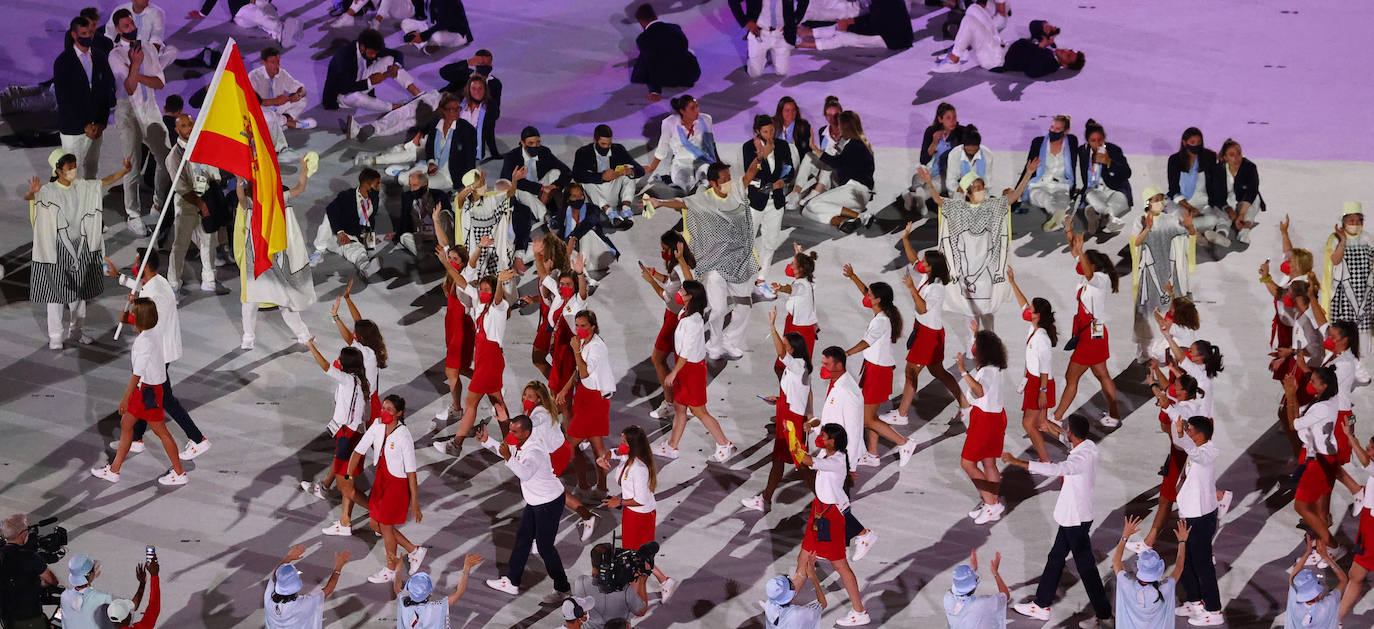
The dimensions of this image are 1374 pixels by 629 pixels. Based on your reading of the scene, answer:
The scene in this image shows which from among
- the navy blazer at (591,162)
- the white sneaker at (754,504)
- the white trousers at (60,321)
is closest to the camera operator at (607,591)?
the white sneaker at (754,504)

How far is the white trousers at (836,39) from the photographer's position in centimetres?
2341

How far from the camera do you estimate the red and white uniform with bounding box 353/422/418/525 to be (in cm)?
1318

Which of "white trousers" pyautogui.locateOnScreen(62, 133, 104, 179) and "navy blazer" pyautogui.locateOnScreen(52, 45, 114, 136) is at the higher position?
"navy blazer" pyautogui.locateOnScreen(52, 45, 114, 136)

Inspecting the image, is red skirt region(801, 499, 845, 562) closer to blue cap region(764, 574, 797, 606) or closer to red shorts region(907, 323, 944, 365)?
blue cap region(764, 574, 797, 606)

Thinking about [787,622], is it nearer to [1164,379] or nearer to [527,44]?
[1164,379]

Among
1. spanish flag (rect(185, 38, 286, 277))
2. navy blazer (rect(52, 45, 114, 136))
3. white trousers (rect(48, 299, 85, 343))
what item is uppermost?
spanish flag (rect(185, 38, 286, 277))

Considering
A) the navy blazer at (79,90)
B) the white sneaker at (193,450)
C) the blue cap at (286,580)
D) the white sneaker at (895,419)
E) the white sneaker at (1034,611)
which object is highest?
the navy blazer at (79,90)

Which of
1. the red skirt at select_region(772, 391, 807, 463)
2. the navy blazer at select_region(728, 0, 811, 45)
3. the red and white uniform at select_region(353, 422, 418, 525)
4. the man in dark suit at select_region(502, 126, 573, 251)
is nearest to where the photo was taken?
the red and white uniform at select_region(353, 422, 418, 525)

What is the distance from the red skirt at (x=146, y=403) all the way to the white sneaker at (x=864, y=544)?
16.7ft

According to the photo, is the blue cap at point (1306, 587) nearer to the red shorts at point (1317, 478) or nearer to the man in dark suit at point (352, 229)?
the red shorts at point (1317, 478)

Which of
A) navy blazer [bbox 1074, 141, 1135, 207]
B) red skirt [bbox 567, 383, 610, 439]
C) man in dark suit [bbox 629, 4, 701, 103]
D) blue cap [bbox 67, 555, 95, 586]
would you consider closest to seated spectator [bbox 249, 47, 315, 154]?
man in dark suit [bbox 629, 4, 701, 103]

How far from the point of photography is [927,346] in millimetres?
15297

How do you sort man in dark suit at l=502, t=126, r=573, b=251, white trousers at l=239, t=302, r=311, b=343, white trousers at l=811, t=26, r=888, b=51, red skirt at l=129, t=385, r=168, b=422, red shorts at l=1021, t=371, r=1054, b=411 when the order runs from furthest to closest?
white trousers at l=811, t=26, r=888, b=51, man in dark suit at l=502, t=126, r=573, b=251, white trousers at l=239, t=302, r=311, b=343, red shorts at l=1021, t=371, r=1054, b=411, red skirt at l=129, t=385, r=168, b=422

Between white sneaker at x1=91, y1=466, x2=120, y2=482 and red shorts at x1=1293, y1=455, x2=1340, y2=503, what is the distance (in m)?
8.41
